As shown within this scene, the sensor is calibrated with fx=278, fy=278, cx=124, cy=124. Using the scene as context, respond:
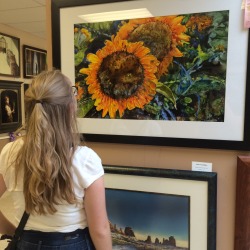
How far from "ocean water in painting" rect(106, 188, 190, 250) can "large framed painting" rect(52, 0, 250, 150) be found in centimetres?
24

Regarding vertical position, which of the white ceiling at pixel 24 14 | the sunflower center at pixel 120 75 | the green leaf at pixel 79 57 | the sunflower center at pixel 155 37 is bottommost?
the sunflower center at pixel 120 75

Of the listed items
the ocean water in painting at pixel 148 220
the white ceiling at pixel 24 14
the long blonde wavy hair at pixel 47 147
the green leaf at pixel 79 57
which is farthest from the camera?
the white ceiling at pixel 24 14

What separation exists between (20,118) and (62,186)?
3.01m

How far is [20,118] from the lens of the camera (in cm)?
357

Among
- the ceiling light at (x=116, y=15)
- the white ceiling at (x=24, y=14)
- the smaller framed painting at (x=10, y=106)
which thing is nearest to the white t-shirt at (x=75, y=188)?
the ceiling light at (x=116, y=15)

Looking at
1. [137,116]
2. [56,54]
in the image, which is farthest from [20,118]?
[137,116]

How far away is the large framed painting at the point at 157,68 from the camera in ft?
3.40

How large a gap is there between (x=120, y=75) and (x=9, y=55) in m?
2.66

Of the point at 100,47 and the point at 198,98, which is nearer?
the point at 198,98

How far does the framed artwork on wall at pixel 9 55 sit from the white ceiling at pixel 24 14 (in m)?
0.17

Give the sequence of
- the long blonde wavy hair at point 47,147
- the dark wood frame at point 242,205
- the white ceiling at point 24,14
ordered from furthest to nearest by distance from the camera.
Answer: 1. the white ceiling at point 24,14
2. the dark wood frame at point 242,205
3. the long blonde wavy hair at point 47,147

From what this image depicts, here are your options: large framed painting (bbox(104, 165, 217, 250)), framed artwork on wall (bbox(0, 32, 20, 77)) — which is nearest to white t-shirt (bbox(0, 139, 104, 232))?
large framed painting (bbox(104, 165, 217, 250))

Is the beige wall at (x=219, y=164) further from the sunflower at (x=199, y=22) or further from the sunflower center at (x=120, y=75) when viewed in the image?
the sunflower at (x=199, y=22)

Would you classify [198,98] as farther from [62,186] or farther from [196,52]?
[62,186]
